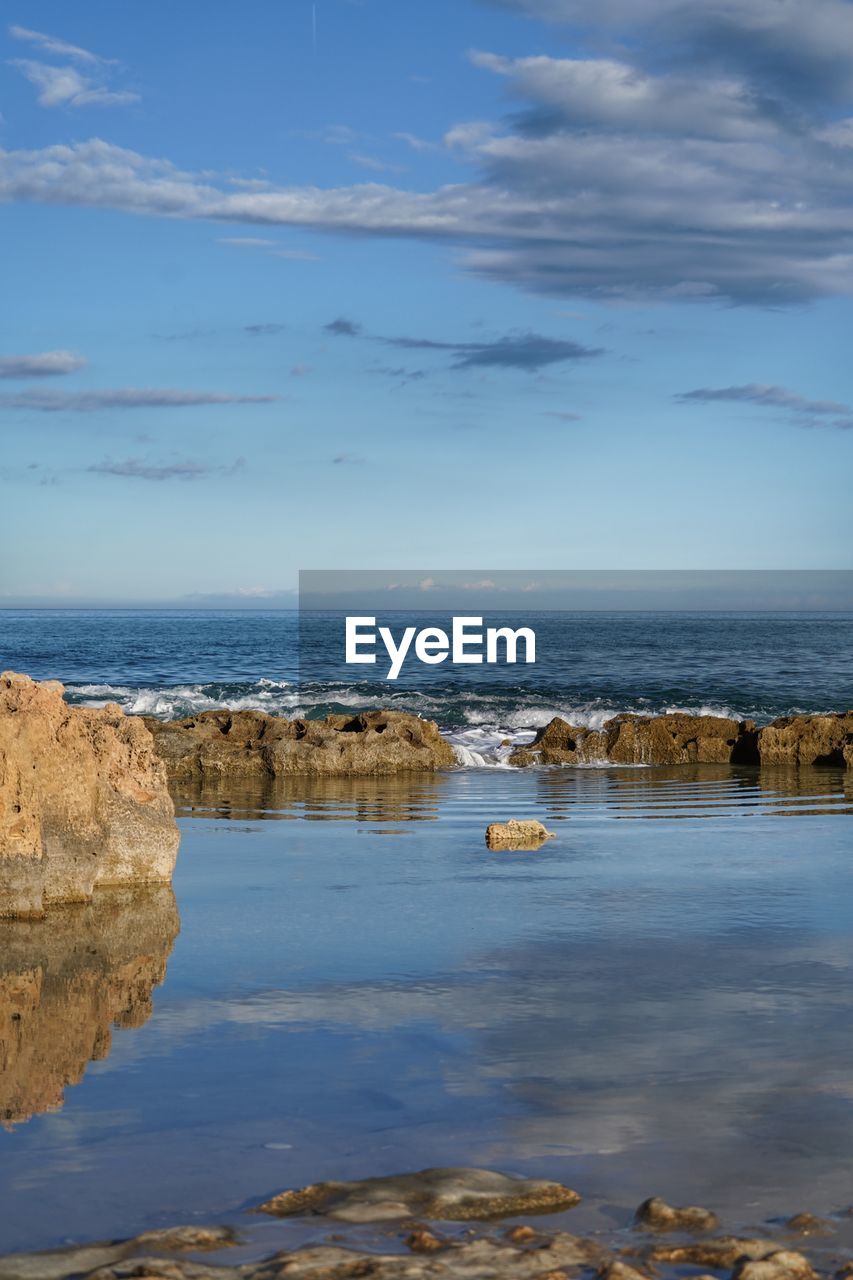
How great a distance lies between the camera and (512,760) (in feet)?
64.6

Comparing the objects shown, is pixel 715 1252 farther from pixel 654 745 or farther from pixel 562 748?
pixel 562 748

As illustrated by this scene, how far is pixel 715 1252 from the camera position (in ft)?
11.9

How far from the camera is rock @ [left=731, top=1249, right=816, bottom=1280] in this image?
11.3ft

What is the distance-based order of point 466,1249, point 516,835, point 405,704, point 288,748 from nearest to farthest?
point 466,1249 < point 516,835 < point 288,748 < point 405,704

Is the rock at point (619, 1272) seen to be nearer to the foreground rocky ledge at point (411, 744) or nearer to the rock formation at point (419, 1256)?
the rock formation at point (419, 1256)

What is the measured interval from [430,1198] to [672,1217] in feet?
2.40

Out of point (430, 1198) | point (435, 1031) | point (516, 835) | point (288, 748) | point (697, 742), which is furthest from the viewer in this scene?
point (697, 742)

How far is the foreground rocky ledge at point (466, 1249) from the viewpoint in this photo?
11.5 ft

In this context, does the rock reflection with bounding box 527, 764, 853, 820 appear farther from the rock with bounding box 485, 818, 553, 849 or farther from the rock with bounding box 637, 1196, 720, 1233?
the rock with bounding box 637, 1196, 720, 1233

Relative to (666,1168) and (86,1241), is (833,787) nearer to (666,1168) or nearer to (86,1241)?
(666,1168)

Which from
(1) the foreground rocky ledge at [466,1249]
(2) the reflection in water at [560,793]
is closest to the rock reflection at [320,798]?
(2) the reflection in water at [560,793]

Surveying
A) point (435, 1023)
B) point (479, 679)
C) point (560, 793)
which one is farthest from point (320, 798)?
point (479, 679)

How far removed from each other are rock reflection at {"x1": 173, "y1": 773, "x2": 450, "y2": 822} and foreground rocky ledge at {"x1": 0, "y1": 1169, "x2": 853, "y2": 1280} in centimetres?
902

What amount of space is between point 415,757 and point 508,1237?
48.2 feet
